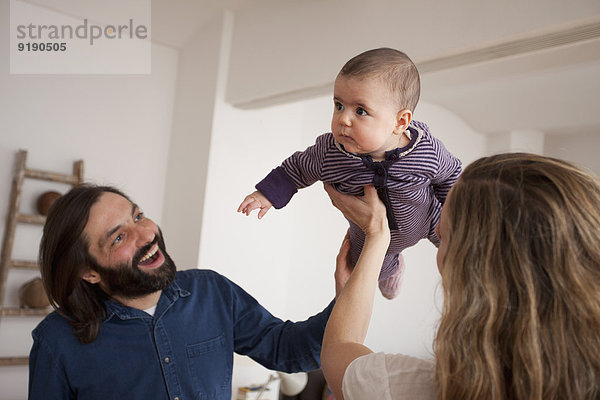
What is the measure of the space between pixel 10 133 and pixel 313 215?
2.42 meters

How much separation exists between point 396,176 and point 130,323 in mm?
997

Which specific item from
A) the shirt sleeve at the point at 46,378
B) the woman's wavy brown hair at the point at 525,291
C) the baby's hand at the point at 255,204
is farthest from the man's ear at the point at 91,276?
the woman's wavy brown hair at the point at 525,291

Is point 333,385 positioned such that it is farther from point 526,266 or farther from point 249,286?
point 249,286

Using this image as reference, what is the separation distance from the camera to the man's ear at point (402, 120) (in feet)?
4.91

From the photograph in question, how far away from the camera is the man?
5.54ft

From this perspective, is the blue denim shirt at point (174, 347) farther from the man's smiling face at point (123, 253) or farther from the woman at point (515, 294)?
the woman at point (515, 294)

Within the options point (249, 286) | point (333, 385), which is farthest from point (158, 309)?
point (249, 286)

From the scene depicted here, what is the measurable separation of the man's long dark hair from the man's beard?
0.05 metres

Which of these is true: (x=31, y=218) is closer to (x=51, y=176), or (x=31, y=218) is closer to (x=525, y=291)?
(x=51, y=176)

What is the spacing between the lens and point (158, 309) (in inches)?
71.8

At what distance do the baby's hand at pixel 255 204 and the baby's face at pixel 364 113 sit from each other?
34 cm

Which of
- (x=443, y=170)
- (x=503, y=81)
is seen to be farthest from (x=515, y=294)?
(x=503, y=81)

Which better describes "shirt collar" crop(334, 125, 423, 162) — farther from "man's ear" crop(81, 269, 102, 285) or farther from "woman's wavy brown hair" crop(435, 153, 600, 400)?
"man's ear" crop(81, 269, 102, 285)

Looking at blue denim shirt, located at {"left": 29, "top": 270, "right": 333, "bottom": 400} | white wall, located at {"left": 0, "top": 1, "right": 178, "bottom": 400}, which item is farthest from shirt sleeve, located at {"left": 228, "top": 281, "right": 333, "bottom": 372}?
white wall, located at {"left": 0, "top": 1, "right": 178, "bottom": 400}
